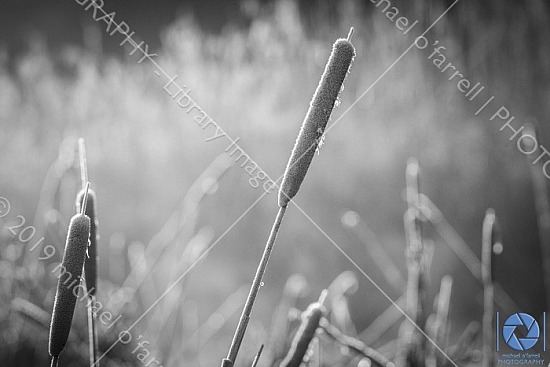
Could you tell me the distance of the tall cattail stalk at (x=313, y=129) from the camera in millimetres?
221

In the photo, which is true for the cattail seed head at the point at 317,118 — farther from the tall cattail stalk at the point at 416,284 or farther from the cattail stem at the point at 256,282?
the tall cattail stalk at the point at 416,284

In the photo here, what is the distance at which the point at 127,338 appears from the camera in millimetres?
587

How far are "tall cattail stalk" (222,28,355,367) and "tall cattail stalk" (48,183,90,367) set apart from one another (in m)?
0.07

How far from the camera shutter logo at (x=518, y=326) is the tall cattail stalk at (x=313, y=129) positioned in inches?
15.1

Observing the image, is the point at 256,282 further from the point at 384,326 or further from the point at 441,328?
the point at 384,326

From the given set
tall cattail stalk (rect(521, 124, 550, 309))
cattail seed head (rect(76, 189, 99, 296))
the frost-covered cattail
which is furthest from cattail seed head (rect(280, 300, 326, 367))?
tall cattail stalk (rect(521, 124, 550, 309))

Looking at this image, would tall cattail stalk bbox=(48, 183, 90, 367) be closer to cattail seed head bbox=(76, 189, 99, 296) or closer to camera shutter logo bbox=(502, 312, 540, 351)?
cattail seed head bbox=(76, 189, 99, 296)

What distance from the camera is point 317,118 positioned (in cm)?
23

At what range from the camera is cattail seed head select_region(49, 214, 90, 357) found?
0.22 metres

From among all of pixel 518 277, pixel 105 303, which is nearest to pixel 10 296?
pixel 105 303

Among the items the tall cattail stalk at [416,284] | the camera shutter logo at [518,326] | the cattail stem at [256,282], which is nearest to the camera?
the cattail stem at [256,282]

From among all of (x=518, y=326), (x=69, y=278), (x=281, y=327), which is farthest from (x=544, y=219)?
(x=69, y=278)

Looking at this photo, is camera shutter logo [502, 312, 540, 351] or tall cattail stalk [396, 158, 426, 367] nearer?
tall cattail stalk [396, 158, 426, 367]

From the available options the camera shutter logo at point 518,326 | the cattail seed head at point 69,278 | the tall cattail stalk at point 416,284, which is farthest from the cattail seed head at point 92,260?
the camera shutter logo at point 518,326
